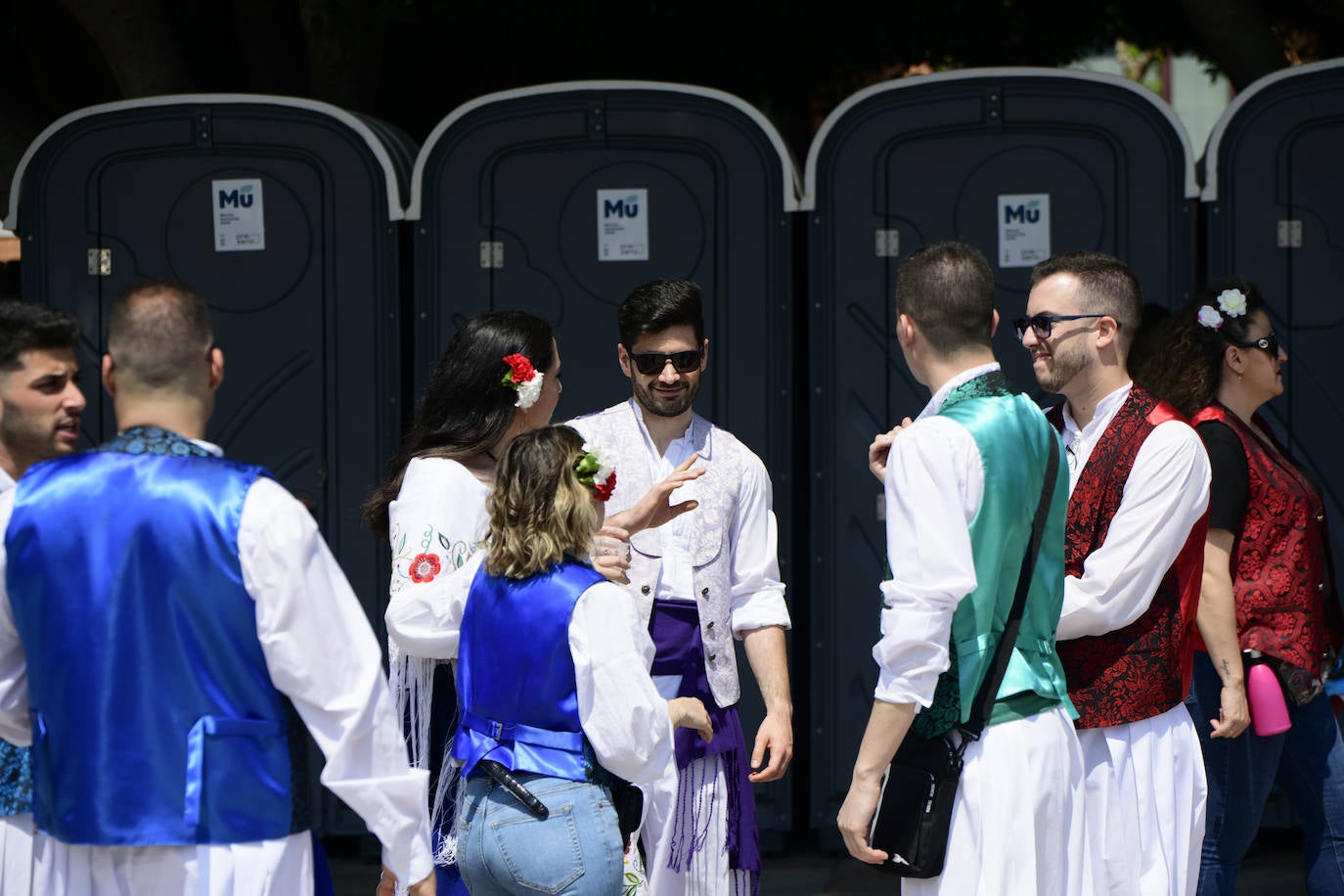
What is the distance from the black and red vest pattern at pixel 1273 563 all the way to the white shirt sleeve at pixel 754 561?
Result: 1.08 meters

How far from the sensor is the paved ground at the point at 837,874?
194 inches

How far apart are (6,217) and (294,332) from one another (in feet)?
3.44

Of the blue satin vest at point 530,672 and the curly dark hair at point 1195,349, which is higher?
the curly dark hair at point 1195,349

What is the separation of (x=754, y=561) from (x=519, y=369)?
0.75m

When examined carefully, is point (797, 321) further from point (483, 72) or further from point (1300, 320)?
point (483, 72)

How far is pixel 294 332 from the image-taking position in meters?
5.17

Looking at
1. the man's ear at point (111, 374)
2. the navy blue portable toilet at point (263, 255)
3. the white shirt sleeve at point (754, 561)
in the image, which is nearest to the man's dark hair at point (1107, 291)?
the white shirt sleeve at point (754, 561)

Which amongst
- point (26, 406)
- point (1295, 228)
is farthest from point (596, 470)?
point (1295, 228)

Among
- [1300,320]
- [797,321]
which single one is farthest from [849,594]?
[1300,320]

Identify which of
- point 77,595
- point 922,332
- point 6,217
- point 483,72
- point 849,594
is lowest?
point 849,594

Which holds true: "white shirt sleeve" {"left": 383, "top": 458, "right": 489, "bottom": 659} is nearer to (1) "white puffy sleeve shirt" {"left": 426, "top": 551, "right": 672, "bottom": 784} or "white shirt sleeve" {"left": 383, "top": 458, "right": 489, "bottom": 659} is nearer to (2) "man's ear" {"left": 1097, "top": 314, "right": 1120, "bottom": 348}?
(1) "white puffy sleeve shirt" {"left": 426, "top": 551, "right": 672, "bottom": 784}

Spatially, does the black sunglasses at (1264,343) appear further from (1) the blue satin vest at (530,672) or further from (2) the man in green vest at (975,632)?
(1) the blue satin vest at (530,672)

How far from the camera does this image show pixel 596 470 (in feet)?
9.18

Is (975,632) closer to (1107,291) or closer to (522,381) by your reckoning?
(1107,291)
